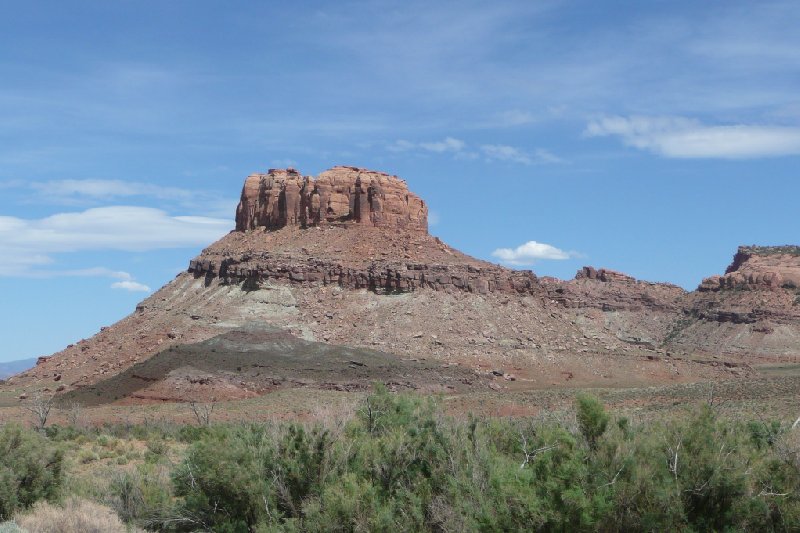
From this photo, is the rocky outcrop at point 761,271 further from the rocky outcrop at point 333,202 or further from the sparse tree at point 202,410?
the sparse tree at point 202,410

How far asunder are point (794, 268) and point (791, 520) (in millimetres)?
142424

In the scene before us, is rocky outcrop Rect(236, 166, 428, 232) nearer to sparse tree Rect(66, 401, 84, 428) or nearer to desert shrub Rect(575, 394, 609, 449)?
sparse tree Rect(66, 401, 84, 428)

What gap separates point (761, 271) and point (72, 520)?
451 feet

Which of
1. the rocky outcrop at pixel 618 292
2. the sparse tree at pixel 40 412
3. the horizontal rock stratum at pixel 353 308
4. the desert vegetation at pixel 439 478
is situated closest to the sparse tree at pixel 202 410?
the horizontal rock stratum at pixel 353 308

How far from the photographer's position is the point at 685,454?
54.2ft

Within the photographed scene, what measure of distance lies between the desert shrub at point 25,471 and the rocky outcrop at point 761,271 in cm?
12660

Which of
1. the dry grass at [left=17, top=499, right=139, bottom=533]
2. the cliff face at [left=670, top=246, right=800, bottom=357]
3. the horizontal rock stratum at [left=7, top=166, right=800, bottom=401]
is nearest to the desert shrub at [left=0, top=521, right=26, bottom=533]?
the dry grass at [left=17, top=499, right=139, bottom=533]

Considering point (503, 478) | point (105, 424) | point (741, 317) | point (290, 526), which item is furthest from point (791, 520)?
point (741, 317)

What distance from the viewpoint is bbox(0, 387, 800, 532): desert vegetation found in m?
15.7

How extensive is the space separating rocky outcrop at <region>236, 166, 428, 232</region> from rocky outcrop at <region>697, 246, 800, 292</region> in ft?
192

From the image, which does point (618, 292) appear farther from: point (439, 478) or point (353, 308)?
point (439, 478)

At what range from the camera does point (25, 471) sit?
2359cm

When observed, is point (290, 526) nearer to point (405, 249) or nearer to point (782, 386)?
point (782, 386)

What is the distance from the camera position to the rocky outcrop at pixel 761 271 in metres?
138
